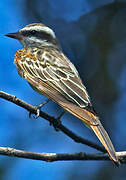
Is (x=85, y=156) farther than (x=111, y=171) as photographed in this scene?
No

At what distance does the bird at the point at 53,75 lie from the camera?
3459mm

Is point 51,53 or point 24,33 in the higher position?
point 24,33

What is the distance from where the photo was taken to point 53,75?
4289 millimetres

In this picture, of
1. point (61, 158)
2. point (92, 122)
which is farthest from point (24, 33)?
point (61, 158)

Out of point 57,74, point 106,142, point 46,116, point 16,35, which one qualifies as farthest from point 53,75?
point 106,142

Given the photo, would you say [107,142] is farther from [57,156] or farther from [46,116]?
[46,116]

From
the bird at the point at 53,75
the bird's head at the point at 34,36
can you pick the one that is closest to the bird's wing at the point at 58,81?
the bird at the point at 53,75

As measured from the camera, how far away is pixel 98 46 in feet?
22.2

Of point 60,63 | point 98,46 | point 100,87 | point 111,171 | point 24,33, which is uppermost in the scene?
point 24,33

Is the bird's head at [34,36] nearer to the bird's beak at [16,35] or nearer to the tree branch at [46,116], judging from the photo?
the bird's beak at [16,35]

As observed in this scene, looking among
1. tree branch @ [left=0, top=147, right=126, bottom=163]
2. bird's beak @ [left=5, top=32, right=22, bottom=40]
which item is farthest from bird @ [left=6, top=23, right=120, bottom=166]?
tree branch @ [left=0, top=147, right=126, bottom=163]

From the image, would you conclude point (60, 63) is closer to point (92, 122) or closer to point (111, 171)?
point (92, 122)

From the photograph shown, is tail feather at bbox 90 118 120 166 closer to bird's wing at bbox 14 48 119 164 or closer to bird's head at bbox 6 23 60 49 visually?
bird's wing at bbox 14 48 119 164

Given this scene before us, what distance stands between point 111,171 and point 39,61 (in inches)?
81.9
